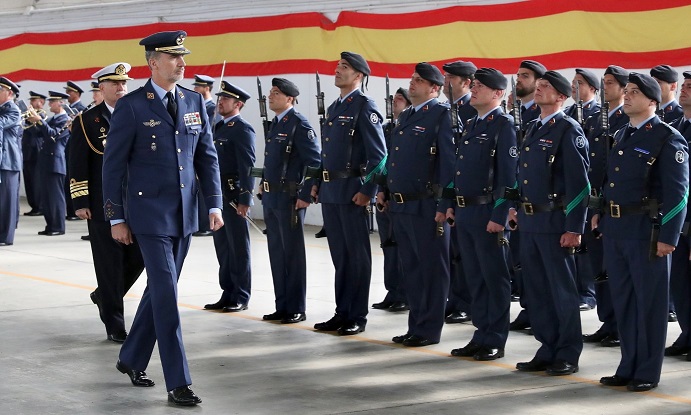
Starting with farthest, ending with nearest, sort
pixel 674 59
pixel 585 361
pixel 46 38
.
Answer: pixel 46 38
pixel 674 59
pixel 585 361

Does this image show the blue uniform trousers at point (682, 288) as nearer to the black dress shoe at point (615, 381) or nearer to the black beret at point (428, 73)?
the black dress shoe at point (615, 381)

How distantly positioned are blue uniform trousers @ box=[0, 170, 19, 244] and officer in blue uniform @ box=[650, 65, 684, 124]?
8.92m

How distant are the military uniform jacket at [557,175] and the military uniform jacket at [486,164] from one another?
0.98 ft

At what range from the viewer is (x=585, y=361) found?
7.68 metres

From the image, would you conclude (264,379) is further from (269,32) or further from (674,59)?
(269,32)

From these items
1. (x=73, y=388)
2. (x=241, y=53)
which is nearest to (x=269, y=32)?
(x=241, y=53)

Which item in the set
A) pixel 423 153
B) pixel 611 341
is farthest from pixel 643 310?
pixel 423 153

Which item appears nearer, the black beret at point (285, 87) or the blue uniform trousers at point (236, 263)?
the black beret at point (285, 87)

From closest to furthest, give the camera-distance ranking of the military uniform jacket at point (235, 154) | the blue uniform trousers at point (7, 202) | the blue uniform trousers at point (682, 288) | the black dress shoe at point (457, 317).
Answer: the blue uniform trousers at point (682, 288)
the black dress shoe at point (457, 317)
the military uniform jacket at point (235, 154)
the blue uniform trousers at point (7, 202)

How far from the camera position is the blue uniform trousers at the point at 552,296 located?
23.7 feet

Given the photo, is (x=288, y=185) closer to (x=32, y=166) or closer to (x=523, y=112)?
(x=523, y=112)

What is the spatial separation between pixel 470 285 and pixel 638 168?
156cm

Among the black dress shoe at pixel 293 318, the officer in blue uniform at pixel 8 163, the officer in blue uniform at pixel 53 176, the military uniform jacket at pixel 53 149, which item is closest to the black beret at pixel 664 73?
the black dress shoe at pixel 293 318

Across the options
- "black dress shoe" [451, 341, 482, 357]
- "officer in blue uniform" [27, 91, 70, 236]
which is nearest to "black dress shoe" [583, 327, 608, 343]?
"black dress shoe" [451, 341, 482, 357]
